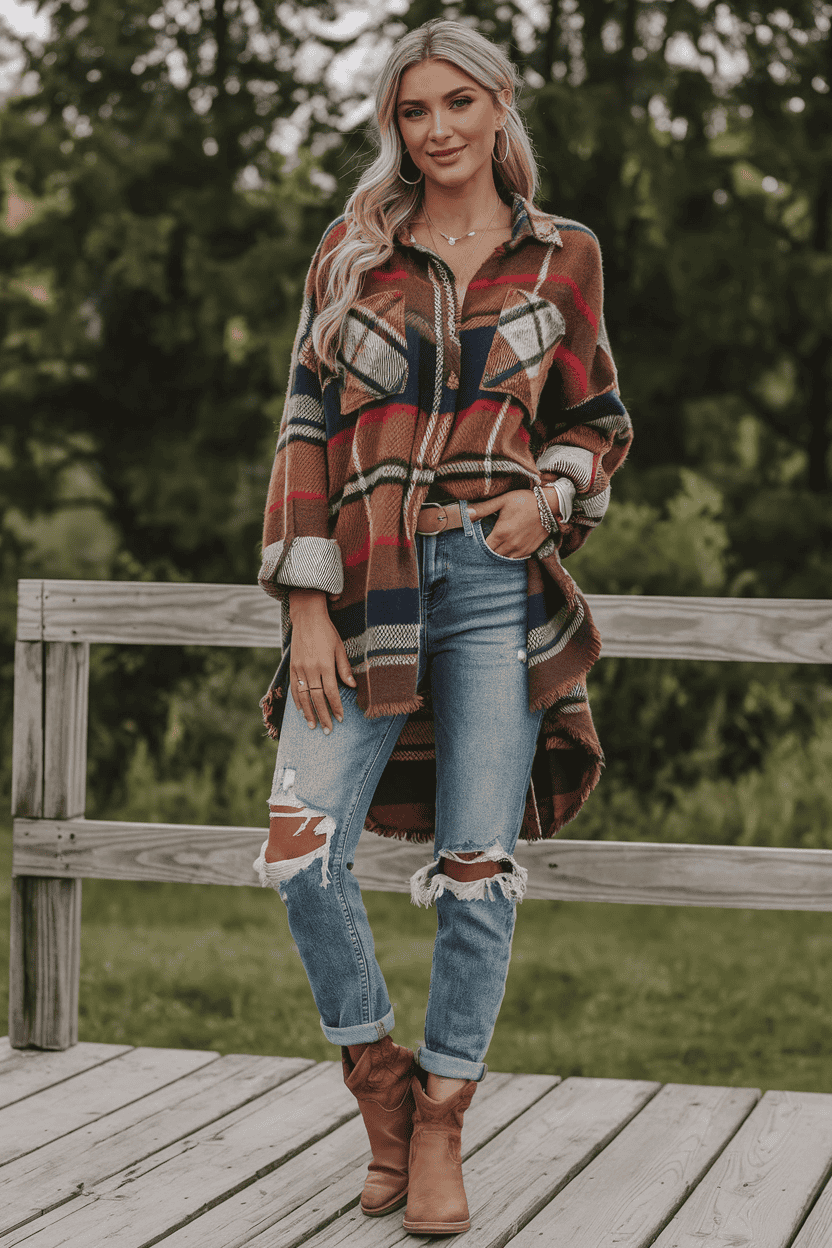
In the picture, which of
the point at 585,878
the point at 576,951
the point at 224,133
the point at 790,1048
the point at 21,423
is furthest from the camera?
the point at 21,423

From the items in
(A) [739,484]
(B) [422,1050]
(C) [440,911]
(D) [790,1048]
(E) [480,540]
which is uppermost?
(A) [739,484]

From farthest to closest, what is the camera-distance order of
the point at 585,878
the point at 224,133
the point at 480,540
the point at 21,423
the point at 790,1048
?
the point at 21,423 → the point at 224,133 → the point at 790,1048 → the point at 585,878 → the point at 480,540

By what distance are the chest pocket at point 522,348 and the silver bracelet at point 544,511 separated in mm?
132

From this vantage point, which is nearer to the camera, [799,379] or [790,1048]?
[790,1048]

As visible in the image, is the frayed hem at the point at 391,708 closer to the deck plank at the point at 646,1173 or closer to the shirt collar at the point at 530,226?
the shirt collar at the point at 530,226

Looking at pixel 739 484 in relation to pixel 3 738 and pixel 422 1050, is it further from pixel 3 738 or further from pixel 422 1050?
pixel 422 1050

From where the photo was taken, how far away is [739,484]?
20.7 feet

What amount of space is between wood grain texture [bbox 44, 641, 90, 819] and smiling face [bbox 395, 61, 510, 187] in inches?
60.1

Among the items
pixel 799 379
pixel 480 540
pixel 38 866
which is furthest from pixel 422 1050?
pixel 799 379

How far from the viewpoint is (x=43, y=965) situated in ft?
10.7

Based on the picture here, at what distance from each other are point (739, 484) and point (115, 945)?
11.3ft

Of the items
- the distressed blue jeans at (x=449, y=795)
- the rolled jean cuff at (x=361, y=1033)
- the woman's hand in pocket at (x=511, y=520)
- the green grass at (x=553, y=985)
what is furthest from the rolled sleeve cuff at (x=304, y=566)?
the green grass at (x=553, y=985)

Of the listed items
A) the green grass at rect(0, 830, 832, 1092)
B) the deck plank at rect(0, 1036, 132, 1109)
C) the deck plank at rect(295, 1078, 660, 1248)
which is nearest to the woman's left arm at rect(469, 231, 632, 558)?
the deck plank at rect(295, 1078, 660, 1248)

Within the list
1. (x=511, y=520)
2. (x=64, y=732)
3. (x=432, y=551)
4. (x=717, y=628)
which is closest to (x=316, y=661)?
(x=432, y=551)
